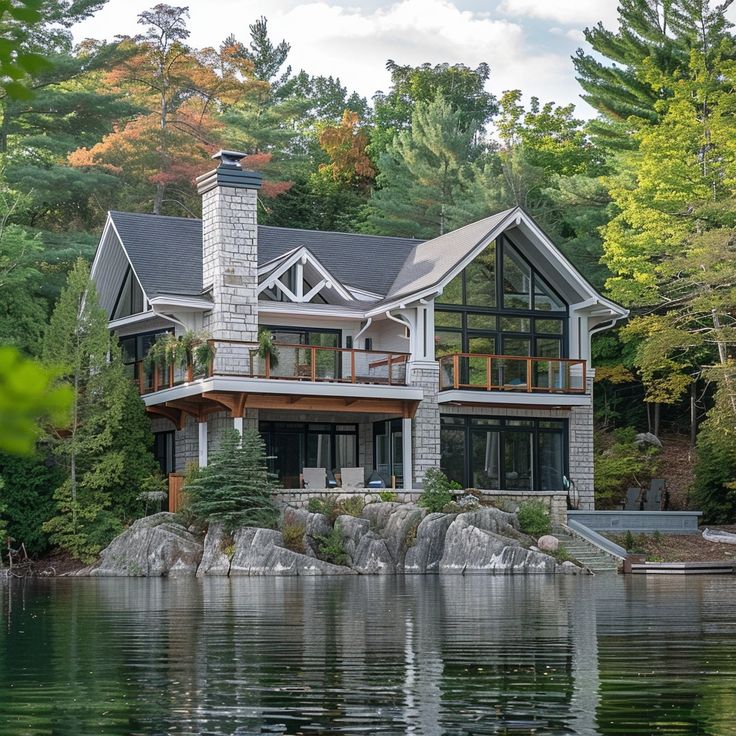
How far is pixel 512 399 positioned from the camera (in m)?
31.9

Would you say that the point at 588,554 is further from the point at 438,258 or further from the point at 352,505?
the point at 438,258

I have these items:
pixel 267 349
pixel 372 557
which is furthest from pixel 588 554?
pixel 267 349

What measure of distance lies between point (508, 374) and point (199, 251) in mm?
8900

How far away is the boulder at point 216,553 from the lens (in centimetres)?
2578

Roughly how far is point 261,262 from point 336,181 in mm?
23148

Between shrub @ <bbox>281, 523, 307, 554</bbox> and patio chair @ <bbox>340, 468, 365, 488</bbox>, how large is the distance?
156 inches

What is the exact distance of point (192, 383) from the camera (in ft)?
96.6

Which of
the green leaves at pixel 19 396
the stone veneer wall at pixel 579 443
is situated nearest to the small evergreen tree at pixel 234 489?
the stone veneer wall at pixel 579 443

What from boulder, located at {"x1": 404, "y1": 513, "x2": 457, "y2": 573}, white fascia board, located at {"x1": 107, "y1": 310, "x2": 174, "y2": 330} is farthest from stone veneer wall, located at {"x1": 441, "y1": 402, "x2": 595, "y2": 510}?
white fascia board, located at {"x1": 107, "y1": 310, "x2": 174, "y2": 330}

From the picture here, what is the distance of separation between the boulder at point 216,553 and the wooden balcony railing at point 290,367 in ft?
13.2

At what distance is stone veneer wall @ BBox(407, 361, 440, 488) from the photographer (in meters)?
31.6

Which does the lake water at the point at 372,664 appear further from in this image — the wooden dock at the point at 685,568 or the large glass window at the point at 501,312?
the large glass window at the point at 501,312

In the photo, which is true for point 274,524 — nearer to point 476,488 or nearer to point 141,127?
point 476,488

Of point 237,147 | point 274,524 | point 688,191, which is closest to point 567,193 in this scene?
point 688,191
